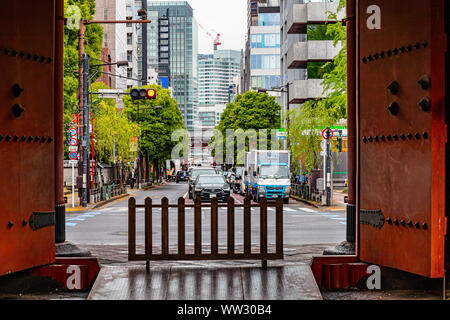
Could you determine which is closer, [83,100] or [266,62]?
[83,100]

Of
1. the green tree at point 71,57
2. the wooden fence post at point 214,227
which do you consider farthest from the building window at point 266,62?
the wooden fence post at point 214,227

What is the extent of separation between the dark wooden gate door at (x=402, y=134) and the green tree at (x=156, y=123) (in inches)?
2529

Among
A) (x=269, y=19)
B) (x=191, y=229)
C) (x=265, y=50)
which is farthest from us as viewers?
(x=269, y=19)

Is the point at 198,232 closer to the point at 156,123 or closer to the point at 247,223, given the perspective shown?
the point at 247,223

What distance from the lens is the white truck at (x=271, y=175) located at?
1458 inches

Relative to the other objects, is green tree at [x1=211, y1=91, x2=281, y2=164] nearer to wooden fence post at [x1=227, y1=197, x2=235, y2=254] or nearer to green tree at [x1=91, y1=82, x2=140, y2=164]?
green tree at [x1=91, y1=82, x2=140, y2=164]

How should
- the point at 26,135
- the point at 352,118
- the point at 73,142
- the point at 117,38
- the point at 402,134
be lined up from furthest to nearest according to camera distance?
the point at 117,38 → the point at 73,142 → the point at 352,118 → the point at 26,135 → the point at 402,134

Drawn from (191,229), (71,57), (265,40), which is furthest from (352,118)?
(265,40)

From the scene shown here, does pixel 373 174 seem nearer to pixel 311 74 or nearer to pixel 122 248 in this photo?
pixel 122 248

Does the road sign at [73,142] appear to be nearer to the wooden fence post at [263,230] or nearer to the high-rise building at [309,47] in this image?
the wooden fence post at [263,230]

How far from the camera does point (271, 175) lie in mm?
37719

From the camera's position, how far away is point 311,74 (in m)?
60.9

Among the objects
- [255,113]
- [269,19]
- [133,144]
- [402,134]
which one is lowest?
[402,134]
